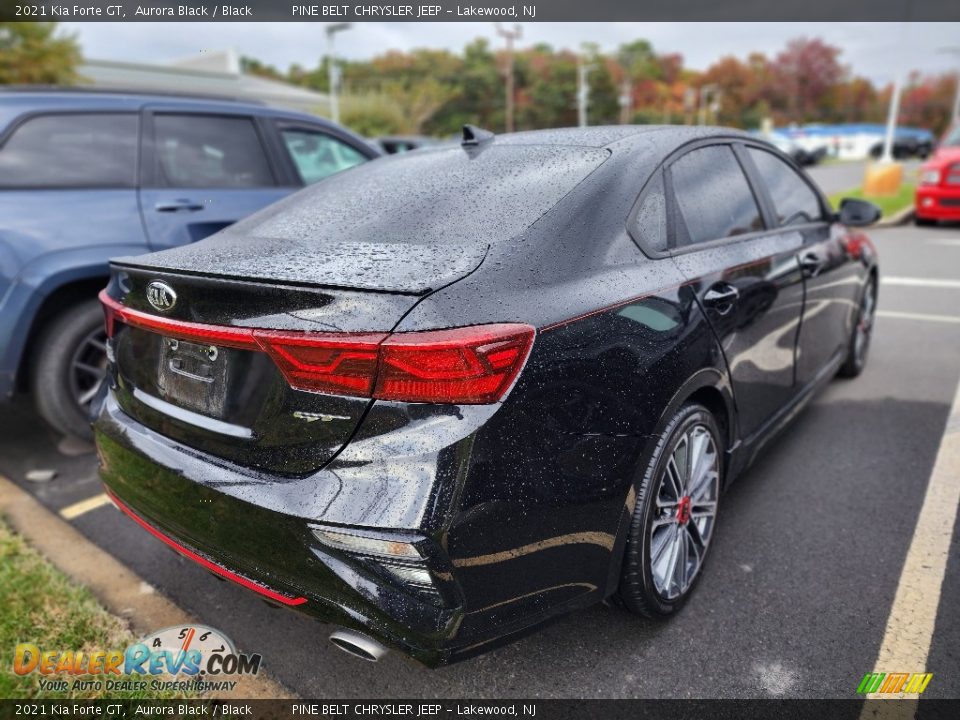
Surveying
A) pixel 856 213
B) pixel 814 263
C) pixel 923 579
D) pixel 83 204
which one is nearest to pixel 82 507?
pixel 83 204

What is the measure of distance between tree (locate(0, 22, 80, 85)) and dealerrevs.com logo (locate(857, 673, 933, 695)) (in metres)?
23.2

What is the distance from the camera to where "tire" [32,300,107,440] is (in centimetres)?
354

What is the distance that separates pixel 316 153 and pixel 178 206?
1.34 meters

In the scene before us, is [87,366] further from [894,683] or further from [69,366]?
[894,683]

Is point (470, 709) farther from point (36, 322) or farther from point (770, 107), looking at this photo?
point (770, 107)

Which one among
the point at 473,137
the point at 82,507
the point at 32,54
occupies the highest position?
the point at 32,54

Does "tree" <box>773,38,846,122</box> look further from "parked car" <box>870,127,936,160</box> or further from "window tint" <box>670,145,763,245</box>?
"window tint" <box>670,145,763,245</box>

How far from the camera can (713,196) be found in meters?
2.74

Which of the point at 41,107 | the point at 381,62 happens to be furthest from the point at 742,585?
the point at 381,62

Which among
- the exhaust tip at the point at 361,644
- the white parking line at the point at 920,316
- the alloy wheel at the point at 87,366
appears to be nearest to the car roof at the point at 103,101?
the alloy wheel at the point at 87,366

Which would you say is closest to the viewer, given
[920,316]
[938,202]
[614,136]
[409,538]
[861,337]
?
[409,538]

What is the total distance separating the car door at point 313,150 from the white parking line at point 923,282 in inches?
235

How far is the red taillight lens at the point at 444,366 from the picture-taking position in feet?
5.19

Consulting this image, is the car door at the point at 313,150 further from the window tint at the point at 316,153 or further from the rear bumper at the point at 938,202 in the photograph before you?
the rear bumper at the point at 938,202
